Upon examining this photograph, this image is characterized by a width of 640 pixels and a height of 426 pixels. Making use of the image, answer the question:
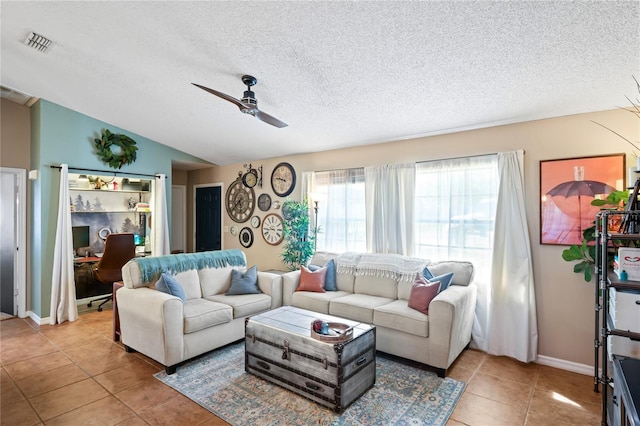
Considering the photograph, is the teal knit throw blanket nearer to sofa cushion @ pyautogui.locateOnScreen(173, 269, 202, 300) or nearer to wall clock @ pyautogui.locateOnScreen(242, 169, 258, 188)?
sofa cushion @ pyautogui.locateOnScreen(173, 269, 202, 300)

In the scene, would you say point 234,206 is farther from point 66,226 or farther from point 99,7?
point 99,7

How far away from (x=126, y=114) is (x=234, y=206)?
2.37 m

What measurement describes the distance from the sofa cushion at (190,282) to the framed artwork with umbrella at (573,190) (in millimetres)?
3730

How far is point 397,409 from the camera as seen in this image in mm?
2430

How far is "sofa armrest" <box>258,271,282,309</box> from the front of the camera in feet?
13.2

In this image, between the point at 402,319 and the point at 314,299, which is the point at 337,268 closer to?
the point at 314,299

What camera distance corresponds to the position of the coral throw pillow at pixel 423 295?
3123mm

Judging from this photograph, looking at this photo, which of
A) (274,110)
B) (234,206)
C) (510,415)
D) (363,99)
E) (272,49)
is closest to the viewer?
(510,415)

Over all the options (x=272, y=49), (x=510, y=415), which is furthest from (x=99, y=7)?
(x=510, y=415)

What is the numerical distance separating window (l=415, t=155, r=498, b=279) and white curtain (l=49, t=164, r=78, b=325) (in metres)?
4.68

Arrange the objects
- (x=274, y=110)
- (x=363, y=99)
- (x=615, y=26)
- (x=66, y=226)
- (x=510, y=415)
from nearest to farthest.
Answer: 1. (x=615, y=26)
2. (x=510, y=415)
3. (x=363, y=99)
4. (x=274, y=110)
5. (x=66, y=226)

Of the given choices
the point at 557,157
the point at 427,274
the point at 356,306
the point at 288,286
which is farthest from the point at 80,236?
the point at 557,157

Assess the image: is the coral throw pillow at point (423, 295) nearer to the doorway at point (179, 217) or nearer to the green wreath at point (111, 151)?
the green wreath at point (111, 151)

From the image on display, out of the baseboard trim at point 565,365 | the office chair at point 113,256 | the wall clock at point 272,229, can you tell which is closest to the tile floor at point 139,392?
the baseboard trim at point 565,365
